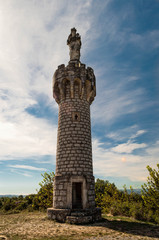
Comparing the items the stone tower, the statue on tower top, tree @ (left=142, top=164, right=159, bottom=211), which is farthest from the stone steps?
the statue on tower top

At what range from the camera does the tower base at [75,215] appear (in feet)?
30.5

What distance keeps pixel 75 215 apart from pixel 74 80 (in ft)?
31.4

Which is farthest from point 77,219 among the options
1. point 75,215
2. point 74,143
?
point 74,143

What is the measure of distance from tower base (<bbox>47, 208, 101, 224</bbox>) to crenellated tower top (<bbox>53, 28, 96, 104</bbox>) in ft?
26.3

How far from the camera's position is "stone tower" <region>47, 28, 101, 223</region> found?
33.7ft

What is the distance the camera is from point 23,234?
726 centimetres

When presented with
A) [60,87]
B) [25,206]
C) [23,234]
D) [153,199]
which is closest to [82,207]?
[23,234]

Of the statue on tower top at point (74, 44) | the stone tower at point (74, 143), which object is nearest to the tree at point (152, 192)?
the stone tower at point (74, 143)

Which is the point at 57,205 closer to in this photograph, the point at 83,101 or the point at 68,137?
the point at 68,137

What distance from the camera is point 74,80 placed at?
1315cm

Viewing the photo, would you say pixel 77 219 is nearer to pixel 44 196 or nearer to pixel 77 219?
pixel 77 219

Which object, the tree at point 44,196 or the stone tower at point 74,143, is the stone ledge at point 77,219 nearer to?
the stone tower at point 74,143

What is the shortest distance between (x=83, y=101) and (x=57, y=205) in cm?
778

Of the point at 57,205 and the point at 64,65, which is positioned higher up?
the point at 64,65
